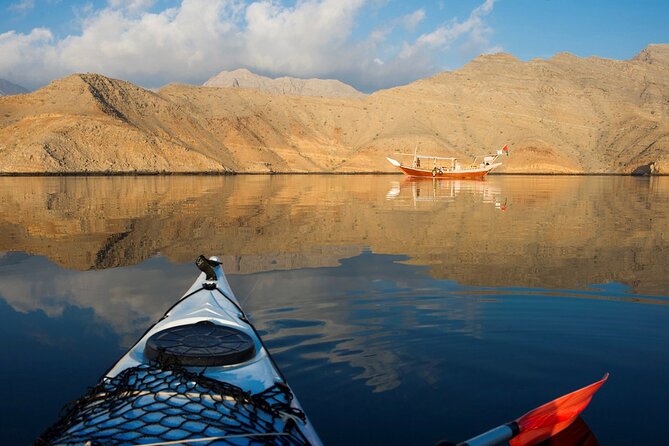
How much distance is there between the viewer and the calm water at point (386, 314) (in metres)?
5.25

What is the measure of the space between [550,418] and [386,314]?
12.8 ft

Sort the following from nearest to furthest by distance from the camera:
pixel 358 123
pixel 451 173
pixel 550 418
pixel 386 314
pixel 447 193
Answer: pixel 550 418 < pixel 386 314 < pixel 447 193 < pixel 451 173 < pixel 358 123

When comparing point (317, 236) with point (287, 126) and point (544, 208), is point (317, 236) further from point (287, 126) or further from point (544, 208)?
point (287, 126)

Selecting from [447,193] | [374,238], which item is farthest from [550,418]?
[447,193]

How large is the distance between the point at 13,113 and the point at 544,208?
74593 mm

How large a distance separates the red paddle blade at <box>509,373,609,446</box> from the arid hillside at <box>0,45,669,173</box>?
66653mm

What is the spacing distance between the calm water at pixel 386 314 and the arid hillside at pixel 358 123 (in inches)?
2239

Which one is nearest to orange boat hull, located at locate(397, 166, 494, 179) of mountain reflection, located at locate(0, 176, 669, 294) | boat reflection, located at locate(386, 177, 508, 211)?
boat reflection, located at locate(386, 177, 508, 211)

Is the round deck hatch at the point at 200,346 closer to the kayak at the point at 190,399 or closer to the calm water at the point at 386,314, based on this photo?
the kayak at the point at 190,399

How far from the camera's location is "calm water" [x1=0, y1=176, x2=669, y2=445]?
17.2 feet

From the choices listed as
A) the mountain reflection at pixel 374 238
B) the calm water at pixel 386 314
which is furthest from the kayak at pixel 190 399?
the mountain reflection at pixel 374 238

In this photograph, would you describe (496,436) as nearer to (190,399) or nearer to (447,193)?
(190,399)

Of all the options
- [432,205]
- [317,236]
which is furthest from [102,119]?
[317,236]

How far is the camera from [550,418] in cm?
434
